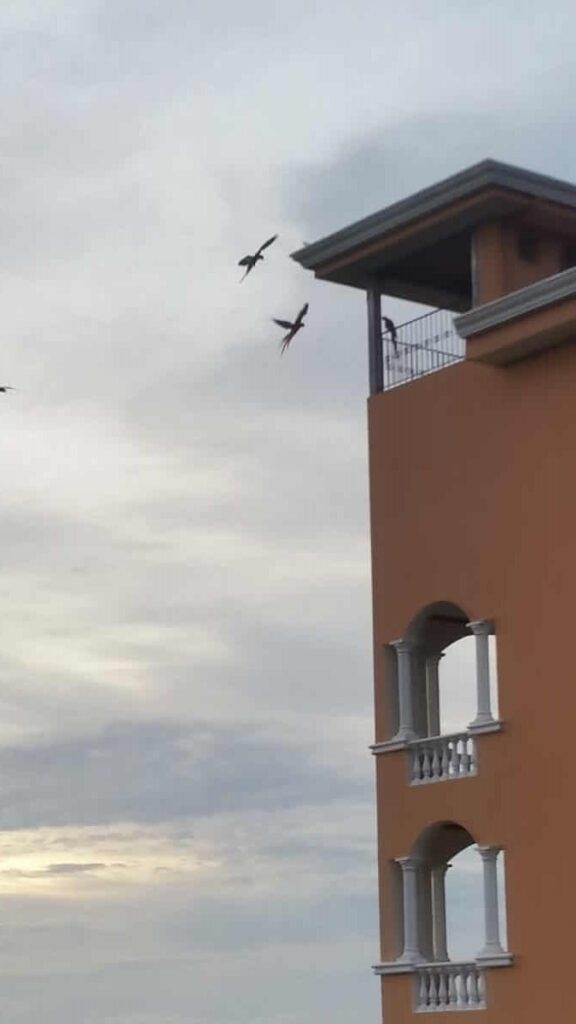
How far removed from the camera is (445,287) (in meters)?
23.2

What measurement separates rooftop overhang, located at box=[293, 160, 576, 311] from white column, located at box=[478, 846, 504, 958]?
627cm

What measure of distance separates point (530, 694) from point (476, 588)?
1.31m

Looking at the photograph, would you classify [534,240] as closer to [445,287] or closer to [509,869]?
[445,287]

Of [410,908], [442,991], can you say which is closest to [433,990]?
[442,991]

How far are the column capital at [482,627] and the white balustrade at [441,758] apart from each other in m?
0.97

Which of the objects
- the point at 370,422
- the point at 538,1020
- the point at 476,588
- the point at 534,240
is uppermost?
the point at 534,240

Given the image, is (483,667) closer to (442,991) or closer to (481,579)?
(481,579)

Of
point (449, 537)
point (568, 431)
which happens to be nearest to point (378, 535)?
point (449, 537)

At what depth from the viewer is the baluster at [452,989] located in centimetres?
1947

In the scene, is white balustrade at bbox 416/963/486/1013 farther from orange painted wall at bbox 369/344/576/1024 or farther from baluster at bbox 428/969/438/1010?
orange painted wall at bbox 369/344/576/1024

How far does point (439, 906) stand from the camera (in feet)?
68.9

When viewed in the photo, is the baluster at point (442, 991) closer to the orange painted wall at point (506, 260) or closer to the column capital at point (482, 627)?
the column capital at point (482, 627)

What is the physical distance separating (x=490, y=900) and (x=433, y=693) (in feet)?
9.05

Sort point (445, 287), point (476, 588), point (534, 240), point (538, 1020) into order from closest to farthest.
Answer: point (538, 1020) < point (476, 588) < point (534, 240) < point (445, 287)
